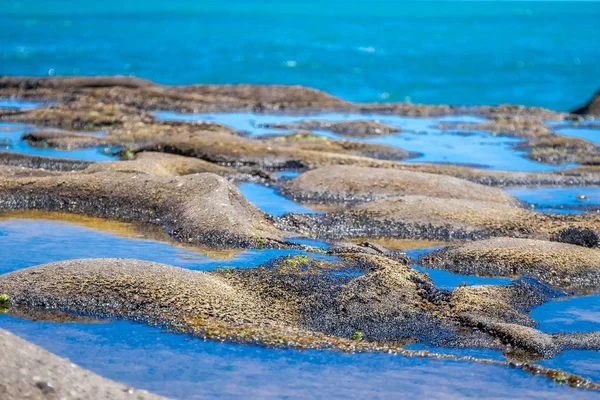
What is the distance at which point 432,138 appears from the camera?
4069 cm

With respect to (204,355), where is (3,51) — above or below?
above

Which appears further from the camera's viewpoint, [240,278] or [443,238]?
[443,238]

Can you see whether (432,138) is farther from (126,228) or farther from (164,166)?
(126,228)

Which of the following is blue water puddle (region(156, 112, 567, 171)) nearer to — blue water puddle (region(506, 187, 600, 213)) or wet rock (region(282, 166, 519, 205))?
blue water puddle (region(506, 187, 600, 213))

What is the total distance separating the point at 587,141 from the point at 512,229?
17741 mm

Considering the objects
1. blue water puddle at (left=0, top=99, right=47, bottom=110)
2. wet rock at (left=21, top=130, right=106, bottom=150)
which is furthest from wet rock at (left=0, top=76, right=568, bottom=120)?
wet rock at (left=21, top=130, right=106, bottom=150)

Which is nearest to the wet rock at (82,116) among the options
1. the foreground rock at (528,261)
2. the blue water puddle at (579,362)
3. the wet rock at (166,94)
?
the wet rock at (166,94)

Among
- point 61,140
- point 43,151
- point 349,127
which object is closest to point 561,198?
point 349,127

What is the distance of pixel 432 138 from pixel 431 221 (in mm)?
19628

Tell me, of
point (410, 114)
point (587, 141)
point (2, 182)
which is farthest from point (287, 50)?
point (2, 182)

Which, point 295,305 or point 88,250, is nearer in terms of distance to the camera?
point 295,305

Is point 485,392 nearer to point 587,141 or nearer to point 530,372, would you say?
point 530,372

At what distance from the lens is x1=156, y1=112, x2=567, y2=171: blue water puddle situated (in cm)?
3416

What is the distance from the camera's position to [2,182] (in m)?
23.5
